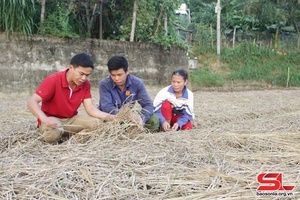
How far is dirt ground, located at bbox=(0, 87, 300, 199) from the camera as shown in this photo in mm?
1838

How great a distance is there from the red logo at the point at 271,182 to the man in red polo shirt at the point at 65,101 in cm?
151

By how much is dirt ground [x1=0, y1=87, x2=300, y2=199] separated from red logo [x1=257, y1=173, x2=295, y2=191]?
0.04m

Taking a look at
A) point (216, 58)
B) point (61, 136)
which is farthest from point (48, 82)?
point (216, 58)

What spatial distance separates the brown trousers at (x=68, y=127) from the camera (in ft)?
9.67

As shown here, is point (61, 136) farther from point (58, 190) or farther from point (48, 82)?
point (58, 190)

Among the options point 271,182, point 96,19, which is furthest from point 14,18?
point 271,182

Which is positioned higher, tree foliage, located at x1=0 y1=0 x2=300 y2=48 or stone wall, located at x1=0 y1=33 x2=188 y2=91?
tree foliage, located at x1=0 y1=0 x2=300 y2=48

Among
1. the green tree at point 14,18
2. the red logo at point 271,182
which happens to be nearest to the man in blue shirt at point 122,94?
the red logo at point 271,182

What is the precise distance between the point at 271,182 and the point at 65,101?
1.94 m

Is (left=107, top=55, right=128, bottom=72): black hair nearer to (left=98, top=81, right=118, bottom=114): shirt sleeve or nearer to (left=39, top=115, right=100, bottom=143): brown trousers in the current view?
(left=98, top=81, right=118, bottom=114): shirt sleeve

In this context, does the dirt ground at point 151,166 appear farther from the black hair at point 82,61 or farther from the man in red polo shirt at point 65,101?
the black hair at point 82,61

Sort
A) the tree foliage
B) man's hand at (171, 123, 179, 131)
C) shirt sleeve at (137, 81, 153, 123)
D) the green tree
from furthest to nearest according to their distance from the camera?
the tree foliage < the green tree < man's hand at (171, 123, 179, 131) < shirt sleeve at (137, 81, 153, 123)

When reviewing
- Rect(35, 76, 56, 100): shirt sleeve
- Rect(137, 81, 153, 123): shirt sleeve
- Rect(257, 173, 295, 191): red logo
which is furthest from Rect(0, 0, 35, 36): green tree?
Rect(257, 173, 295, 191): red logo

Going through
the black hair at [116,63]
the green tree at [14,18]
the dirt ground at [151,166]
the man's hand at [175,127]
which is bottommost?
the man's hand at [175,127]
